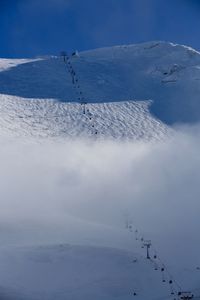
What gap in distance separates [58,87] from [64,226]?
5160 centimetres

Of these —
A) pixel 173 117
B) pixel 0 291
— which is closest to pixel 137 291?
pixel 0 291

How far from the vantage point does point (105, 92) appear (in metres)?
99.9

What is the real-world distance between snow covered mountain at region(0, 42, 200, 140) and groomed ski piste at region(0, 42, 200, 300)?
0.17m

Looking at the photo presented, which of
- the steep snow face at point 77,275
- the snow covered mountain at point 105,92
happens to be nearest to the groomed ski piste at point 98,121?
the steep snow face at point 77,275

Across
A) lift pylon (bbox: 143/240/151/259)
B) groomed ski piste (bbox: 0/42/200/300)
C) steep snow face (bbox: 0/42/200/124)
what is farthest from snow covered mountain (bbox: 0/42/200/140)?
lift pylon (bbox: 143/240/151/259)

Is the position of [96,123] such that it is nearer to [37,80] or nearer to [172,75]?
[37,80]

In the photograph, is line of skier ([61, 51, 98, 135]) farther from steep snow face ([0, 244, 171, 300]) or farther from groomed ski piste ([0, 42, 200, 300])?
steep snow face ([0, 244, 171, 300])

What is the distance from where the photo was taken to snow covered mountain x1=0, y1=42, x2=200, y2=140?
85.6 metres

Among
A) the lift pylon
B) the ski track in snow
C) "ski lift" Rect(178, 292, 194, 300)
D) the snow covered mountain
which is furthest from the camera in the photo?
the snow covered mountain

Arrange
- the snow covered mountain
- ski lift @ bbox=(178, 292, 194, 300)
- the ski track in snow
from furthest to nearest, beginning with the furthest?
the snow covered mountain → the ski track in snow → ski lift @ bbox=(178, 292, 194, 300)

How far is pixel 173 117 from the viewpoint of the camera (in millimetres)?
93125

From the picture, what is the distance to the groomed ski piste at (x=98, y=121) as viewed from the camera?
126ft

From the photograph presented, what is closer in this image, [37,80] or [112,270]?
[112,270]

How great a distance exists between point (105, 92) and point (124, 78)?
903 cm
